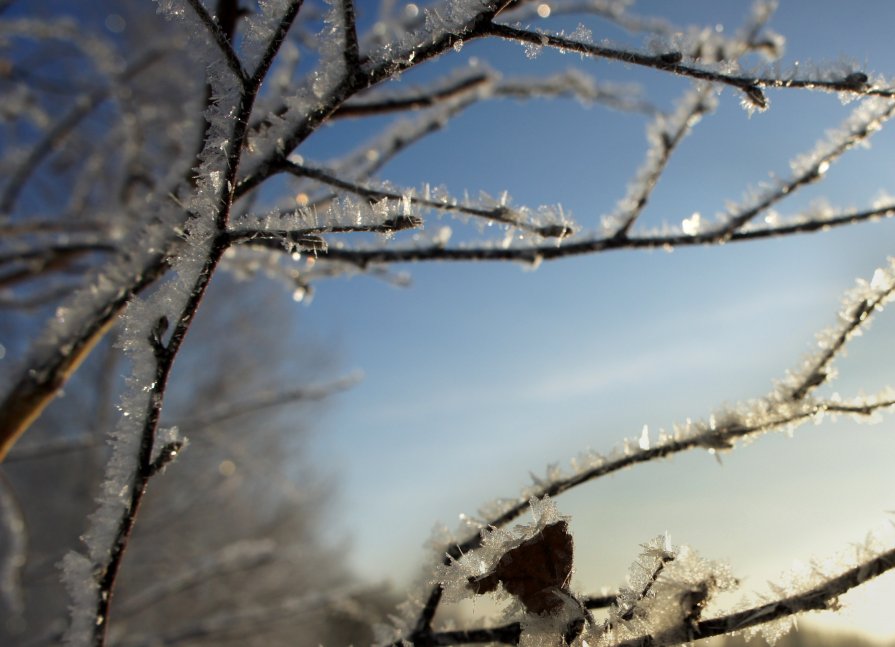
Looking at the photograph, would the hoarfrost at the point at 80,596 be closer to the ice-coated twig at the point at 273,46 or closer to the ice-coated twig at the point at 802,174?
the ice-coated twig at the point at 273,46

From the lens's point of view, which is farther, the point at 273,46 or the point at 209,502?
the point at 209,502

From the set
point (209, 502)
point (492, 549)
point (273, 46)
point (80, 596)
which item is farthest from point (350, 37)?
point (209, 502)

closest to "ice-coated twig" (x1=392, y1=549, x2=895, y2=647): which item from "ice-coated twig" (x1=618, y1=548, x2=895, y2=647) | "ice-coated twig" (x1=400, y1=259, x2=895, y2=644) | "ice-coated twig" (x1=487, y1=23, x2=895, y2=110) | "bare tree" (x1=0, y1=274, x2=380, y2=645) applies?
"ice-coated twig" (x1=618, y1=548, x2=895, y2=647)

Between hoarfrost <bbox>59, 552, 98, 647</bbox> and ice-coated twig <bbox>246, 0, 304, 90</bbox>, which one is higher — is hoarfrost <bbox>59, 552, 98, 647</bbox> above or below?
below

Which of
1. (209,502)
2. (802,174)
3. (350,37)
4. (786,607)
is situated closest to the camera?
(786,607)

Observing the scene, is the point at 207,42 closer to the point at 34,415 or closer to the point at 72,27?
the point at 34,415

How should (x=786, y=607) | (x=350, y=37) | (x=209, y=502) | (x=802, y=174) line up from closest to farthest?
(x=786, y=607) → (x=350, y=37) → (x=802, y=174) → (x=209, y=502)

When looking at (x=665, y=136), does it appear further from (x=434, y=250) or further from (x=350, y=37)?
(x=350, y=37)

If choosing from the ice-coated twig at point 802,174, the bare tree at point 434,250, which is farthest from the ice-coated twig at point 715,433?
the ice-coated twig at point 802,174

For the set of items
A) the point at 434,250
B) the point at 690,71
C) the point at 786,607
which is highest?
the point at 434,250

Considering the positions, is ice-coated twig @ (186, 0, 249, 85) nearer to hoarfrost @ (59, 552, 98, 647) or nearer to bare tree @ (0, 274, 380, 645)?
hoarfrost @ (59, 552, 98, 647)

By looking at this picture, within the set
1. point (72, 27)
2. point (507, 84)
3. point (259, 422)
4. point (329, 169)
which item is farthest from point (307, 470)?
point (329, 169)
